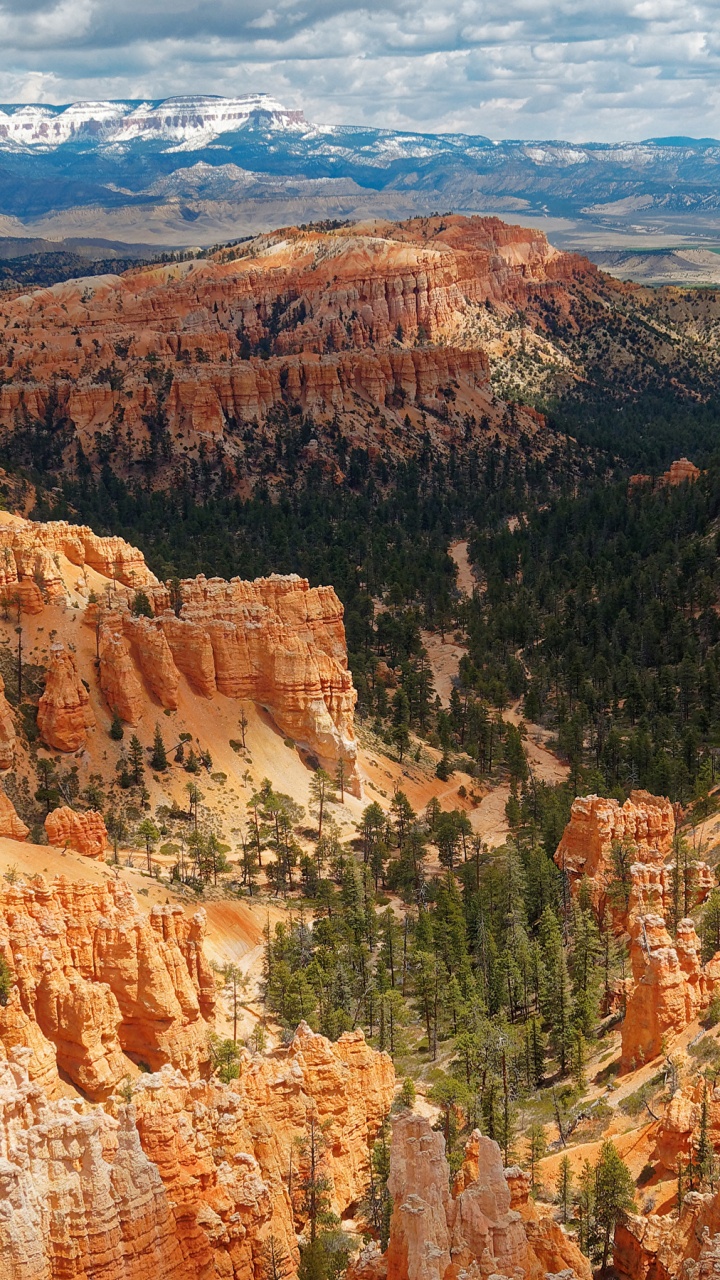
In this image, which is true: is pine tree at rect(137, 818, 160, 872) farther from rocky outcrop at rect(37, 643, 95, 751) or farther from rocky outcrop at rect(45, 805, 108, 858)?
rocky outcrop at rect(37, 643, 95, 751)

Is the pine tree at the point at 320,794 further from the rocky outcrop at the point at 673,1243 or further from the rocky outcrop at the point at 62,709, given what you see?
the rocky outcrop at the point at 673,1243

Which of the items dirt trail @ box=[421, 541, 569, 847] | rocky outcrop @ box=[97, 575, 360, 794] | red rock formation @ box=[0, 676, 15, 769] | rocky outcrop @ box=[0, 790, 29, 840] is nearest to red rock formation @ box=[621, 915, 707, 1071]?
rocky outcrop @ box=[0, 790, 29, 840]

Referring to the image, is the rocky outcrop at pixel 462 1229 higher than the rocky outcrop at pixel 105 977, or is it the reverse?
the rocky outcrop at pixel 462 1229

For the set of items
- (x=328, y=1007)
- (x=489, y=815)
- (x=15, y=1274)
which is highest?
(x=15, y=1274)

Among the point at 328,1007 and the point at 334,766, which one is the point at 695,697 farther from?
the point at 328,1007

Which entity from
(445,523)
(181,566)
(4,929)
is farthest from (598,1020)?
(445,523)

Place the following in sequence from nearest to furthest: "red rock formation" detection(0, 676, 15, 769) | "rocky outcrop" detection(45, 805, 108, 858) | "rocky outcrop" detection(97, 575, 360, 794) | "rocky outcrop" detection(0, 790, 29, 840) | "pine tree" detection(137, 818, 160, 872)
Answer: "rocky outcrop" detection(0, 790, 29, 840)
"rocky outcrop" detection(45, 805, 108, 858)
"pine tree" detection(137, 818, 160, 872)
"red rock formation" detection(0, 676, 15, 769)
"rocky outcrop" detection(97, 575, 360, 794)

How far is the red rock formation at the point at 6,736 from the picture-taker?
71125mm

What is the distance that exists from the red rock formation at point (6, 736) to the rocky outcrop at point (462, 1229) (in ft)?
140

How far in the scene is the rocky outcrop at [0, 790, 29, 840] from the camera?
59.5 metres

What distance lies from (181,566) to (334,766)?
5339 centimetres

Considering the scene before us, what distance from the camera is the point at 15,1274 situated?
27.8 metres

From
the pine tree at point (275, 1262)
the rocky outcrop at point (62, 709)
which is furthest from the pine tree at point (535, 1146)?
the rocky outcrop at point (62, 709)

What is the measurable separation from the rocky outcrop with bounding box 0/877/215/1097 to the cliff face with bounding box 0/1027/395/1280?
3.16m
